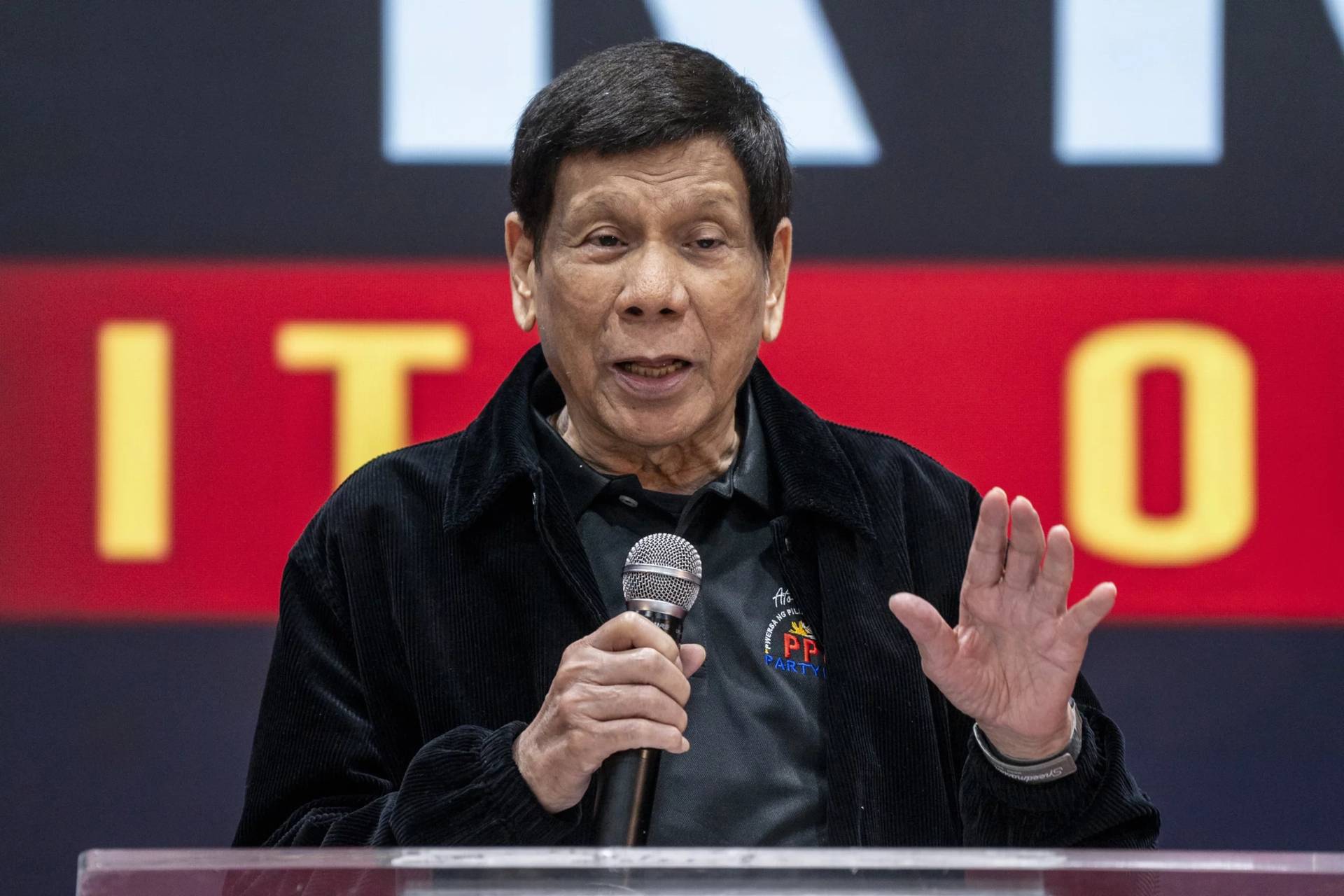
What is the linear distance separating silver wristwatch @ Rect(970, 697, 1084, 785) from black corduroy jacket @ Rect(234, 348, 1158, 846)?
0.5 inches

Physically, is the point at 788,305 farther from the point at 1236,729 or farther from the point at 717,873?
the point at 717,873

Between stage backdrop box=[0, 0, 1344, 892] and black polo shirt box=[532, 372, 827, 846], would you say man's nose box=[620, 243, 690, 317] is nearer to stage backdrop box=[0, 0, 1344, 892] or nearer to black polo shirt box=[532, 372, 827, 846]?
black polo shirt box=[532, 372, 827, 846]

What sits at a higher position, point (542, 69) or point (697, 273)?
point (542, 69)

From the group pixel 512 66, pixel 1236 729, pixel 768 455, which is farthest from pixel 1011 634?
pixel 512 66

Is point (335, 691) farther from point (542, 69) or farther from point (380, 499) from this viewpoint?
point (542, 69)

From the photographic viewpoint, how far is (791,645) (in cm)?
169

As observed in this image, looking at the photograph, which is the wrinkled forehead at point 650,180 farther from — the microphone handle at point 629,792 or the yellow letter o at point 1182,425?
the yellow letter o at point 1182,425

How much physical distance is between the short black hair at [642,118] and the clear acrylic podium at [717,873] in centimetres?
92

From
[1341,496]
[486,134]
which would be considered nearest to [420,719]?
[486,134]

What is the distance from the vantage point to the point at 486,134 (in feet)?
9.75

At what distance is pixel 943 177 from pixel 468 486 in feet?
5.28

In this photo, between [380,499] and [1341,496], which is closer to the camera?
[380,499]

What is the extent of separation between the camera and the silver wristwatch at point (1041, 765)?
149cm

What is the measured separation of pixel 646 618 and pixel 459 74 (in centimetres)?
192
